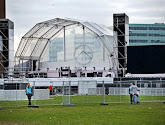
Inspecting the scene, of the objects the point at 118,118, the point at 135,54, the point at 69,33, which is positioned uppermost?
the point at 69,33

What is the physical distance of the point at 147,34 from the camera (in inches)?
6590

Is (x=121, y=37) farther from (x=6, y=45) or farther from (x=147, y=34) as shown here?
(x=147, y=34)

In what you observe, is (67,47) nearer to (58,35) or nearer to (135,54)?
(58,35)

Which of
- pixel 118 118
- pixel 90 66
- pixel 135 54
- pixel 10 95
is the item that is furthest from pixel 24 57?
pixel 118 118

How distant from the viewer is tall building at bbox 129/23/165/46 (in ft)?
543

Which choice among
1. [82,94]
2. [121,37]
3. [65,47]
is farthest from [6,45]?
[82,94]

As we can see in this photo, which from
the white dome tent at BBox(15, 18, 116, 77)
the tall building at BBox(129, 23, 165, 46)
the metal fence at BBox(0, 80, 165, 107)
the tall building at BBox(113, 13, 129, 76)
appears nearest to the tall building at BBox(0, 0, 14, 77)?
the white dome tent at BBox(15, 18, 116, 77)

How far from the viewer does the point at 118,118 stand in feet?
76.6

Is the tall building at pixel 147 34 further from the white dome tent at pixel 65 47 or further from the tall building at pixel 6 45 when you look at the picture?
the tall building at pixel 6 45

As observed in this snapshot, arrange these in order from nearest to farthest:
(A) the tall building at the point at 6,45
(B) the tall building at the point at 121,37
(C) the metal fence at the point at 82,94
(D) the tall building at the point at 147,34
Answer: (C) the metal fence at the point at 82,94 < (B) the tall building at the point at 121,37 < (A) the tall building at the point at 6,45 < (D) the tall building at the point at 147,34

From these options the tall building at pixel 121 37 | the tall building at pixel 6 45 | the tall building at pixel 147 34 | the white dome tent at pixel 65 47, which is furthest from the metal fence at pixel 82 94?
the tall building at pixel 147 34

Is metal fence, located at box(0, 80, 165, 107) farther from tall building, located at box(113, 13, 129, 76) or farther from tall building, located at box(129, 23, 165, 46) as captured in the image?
tall building, located at box(129, 23, 165, 46)

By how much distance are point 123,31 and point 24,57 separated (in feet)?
72.7

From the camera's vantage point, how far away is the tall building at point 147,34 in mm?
165625
